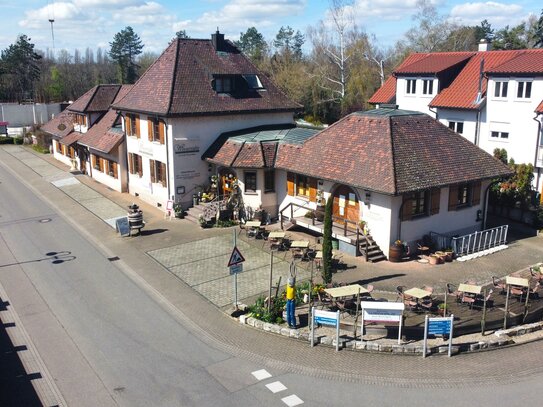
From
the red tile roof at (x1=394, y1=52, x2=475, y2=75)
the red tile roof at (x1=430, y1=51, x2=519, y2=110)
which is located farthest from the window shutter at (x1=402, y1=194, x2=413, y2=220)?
the red tile roof at (x1=394, y1=52, x2=475, y2=75)

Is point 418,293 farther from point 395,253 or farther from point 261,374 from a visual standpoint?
point 261,374

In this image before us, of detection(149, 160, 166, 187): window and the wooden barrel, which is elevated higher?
detection(149, 160, 166, 187): window

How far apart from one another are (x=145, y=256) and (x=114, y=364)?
9.21 meters

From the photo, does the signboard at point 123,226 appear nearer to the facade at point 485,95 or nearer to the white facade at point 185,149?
the white facade at point 185,149

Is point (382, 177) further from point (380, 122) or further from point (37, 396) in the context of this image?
point (37, 396)

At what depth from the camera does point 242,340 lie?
15742 millimetres

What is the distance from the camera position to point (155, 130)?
30.3 m

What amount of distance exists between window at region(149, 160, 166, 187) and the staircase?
12852 millimetres

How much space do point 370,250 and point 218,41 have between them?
1817 centimetres

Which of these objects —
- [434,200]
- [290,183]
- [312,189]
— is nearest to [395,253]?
[434,200]

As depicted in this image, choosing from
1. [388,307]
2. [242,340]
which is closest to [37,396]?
[242,340]

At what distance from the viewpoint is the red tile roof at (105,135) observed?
3478 cm

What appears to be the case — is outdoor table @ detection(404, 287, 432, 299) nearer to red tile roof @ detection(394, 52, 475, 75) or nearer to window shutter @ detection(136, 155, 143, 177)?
window shutter @ detection(136, 155, 143, 177)

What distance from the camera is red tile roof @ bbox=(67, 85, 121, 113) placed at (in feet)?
134
